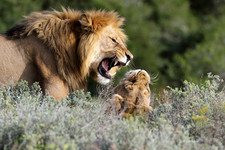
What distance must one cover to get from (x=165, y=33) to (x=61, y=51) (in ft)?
71.8

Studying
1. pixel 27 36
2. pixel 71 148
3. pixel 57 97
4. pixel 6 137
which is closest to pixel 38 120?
pixel 6 137

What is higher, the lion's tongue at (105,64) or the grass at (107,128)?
the lion's tongue at (105,64)

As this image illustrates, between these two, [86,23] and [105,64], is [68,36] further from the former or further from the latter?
[105,64]

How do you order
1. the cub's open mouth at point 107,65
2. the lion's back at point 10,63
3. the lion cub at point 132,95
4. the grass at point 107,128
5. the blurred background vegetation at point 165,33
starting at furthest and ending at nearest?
the blurred background vegetation at point 165,33
the cub's open mouth at point 107,65
the lion's back at point 10,63
the lion cub at point 132,95
the grass at point 107,128

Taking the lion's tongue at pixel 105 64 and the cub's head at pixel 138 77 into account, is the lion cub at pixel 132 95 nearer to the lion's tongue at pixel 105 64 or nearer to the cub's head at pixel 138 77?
the cub's head at pixel 138 77

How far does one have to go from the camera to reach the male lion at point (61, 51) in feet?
19.9

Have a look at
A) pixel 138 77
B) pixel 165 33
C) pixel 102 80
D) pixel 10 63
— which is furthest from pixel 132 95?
pixel 165 33

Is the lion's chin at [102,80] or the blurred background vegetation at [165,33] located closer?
the lion's chin at [102,80]

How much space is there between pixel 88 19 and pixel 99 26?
0.21 metres

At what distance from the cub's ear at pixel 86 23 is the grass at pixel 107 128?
1217 mm

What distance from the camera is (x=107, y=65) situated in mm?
6539

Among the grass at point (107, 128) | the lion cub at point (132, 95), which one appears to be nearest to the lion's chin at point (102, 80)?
the lion cub at point (132, 95)

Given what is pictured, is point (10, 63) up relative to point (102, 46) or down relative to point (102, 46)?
down

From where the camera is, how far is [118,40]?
6590 mm
